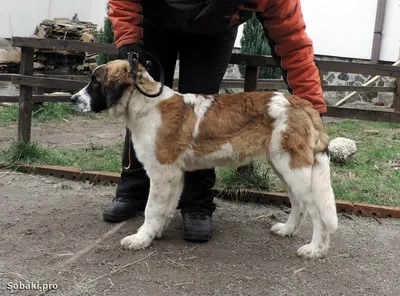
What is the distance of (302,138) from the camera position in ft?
11.6

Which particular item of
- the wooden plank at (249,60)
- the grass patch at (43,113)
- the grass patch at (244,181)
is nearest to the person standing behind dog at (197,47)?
the grass patch at (244,181)

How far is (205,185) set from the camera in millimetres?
4246

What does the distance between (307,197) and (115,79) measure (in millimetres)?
1530

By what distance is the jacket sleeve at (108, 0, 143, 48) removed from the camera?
374cm

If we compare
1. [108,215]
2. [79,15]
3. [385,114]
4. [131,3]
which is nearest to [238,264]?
[108,215]

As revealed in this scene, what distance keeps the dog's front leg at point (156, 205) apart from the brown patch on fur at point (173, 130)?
0.11m

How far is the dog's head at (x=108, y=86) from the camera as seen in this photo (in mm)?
3578

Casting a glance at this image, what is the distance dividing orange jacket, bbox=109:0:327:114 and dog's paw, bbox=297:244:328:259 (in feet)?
3.34

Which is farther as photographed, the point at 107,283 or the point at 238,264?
Answer: the point at 238,264

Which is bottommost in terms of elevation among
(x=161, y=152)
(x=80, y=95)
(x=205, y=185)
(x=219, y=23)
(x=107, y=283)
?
(x=107, y=283)

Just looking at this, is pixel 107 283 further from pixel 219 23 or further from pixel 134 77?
pixel 219 23

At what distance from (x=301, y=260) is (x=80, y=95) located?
192 centimetres

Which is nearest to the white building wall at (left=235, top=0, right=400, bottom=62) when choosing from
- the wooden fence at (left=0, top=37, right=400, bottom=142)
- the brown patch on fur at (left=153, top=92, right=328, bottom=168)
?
the wooden fence at (left=0, top=37, right=400, bottom=142)

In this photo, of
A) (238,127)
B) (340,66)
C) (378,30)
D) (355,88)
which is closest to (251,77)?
(340,66)
